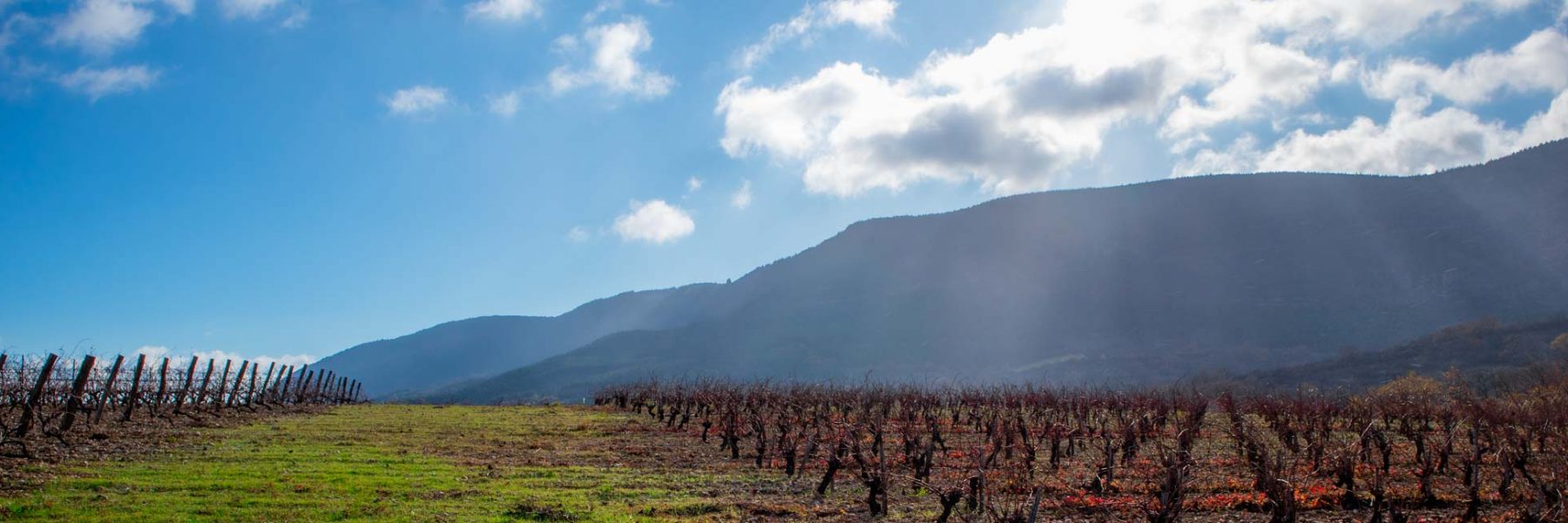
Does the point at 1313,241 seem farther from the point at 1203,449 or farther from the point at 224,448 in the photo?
the point at 224,448

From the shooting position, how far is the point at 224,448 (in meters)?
19.1

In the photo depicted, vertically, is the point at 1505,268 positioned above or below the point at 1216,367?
above

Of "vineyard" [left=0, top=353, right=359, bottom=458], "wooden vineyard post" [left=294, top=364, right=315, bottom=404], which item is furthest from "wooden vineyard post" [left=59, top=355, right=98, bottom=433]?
"wooden vineyard post" [left=294, top=364, right=315, bottom=404]

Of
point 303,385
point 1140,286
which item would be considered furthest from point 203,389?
point 1140,286

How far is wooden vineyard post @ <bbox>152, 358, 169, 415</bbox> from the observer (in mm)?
24797

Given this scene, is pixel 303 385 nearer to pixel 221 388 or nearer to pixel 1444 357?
pixel 221 388

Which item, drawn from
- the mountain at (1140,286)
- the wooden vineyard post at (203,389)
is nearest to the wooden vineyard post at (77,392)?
the wooden vineyard post at (203,389)

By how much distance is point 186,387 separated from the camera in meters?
26.7

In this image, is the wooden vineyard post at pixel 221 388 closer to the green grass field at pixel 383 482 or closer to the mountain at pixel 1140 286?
the green grass field at pixel 383 482

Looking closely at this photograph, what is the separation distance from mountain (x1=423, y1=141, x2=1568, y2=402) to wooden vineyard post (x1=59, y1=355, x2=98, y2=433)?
185ft

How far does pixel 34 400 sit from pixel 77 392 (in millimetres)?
1487

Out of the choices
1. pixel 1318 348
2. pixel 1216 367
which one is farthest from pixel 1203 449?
pixel 1318 348

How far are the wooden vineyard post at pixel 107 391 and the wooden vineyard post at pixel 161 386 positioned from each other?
6.45 ft

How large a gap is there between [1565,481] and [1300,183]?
13195 cm
